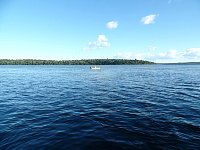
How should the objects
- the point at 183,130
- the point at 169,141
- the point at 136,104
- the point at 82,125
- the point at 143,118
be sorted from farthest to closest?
1. the point at 136,104
2. the point at 143,118
3. the point at 82,125
4. the point at 183,130
5. the point at 169,141

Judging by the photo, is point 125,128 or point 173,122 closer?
point 125,128

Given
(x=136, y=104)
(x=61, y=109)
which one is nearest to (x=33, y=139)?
(x=61, y=109)

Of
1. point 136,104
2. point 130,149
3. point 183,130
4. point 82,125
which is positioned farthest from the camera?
point 136,104

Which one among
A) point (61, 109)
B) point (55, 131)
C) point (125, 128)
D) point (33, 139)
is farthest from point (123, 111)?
point (33, 139)

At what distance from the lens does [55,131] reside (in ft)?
49.4

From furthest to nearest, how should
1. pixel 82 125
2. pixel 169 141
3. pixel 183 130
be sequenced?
1. pixel 82 125
2. pixel 183 130
3. pixel 169 141

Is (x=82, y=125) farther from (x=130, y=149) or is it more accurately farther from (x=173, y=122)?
(x=173, y=122)

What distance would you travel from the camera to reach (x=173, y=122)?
16844mm

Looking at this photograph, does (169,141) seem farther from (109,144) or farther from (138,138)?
(109,144)

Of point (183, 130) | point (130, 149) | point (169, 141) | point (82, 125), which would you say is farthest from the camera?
point (82, 125)

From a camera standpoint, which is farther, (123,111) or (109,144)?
(123,111)

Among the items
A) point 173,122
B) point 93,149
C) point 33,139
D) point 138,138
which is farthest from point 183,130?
point 33,139

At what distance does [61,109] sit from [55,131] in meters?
7.00

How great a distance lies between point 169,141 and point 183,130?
270 cm
